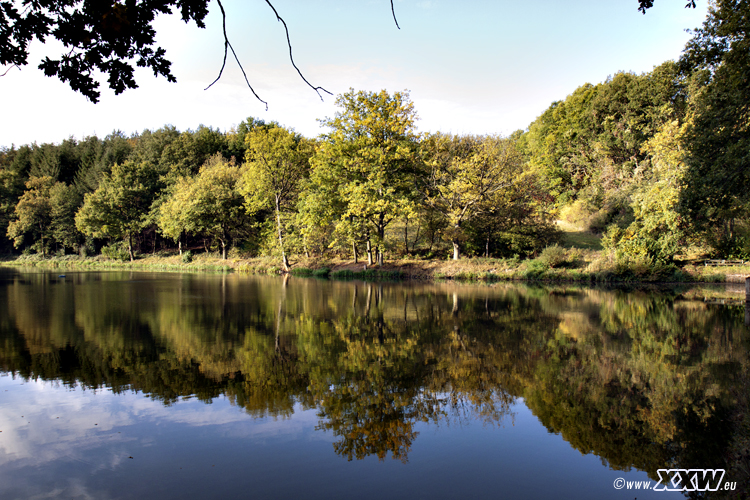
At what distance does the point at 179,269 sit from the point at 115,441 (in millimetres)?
38697

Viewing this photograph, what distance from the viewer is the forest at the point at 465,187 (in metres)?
16.5

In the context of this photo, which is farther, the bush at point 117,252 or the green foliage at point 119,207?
the bush at point 117,252

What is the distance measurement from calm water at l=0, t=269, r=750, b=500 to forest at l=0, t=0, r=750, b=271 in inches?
380

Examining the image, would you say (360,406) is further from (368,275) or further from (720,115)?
(368,275)

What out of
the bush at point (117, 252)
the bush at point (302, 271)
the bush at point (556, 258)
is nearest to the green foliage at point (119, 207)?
the bush at point (117, 252)

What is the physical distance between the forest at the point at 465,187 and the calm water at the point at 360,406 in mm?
9660

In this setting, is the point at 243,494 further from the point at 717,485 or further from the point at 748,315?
the point at 748,315

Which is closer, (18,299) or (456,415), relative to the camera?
(456,415)

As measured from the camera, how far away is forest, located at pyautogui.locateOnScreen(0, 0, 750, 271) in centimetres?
1653

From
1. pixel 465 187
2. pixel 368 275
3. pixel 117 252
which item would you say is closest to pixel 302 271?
pixel 368 275

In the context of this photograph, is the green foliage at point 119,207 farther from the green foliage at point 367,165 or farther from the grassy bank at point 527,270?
the green foliage at point 367,165

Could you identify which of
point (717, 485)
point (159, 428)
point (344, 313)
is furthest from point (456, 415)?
point (344, 313)

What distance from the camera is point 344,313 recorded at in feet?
46.2

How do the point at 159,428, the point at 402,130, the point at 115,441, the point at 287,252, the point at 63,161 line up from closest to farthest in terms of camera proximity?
the point at 115,441
the point at 159,428
the point at 402,130
the point at 287,252
the point at 63,161
